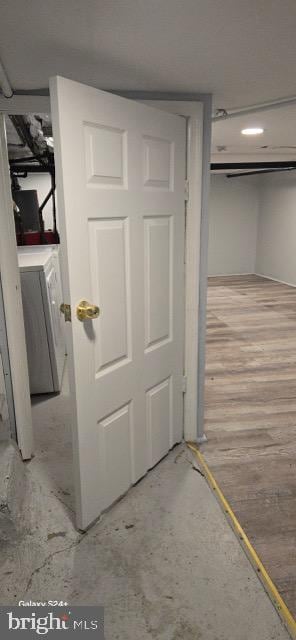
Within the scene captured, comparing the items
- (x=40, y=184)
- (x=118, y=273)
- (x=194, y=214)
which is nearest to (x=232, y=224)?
(x=40, y=184)

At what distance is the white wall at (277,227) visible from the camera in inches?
284

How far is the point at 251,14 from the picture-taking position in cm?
117

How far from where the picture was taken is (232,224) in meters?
8.50

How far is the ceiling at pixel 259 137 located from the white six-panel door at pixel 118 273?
100 centimetres

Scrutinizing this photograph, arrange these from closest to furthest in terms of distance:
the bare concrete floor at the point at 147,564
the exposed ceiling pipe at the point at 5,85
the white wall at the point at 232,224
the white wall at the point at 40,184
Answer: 1. the bare concrete floor at the point at 147,564
2. the exposed ceiling pipe at the point at 5,85
3. the white wall at the point at 40,184
4. the white wall at the point at 232,224

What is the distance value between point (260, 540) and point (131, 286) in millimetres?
1218

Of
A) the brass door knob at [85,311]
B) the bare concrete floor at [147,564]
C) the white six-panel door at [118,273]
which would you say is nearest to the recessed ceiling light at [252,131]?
the white six-panel door at [118,273]

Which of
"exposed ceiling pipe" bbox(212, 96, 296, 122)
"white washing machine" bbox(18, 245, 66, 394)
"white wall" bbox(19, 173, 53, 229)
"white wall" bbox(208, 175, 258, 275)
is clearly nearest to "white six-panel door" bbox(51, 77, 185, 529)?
"exposed ceiling pipe" bbox(212, 96, 296, 122)

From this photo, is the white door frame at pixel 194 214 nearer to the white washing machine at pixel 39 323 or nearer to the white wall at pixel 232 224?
the white washing machine at pixel 39 323

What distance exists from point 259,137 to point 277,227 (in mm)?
4417

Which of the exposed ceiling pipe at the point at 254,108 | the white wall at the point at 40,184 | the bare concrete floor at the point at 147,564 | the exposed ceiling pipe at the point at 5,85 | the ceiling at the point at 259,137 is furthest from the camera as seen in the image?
the white wall at the point at 40,184

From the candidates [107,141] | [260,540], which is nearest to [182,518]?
[260,540]

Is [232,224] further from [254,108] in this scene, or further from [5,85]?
[5,85]

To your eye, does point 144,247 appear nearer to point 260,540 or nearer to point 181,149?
point 181,149
